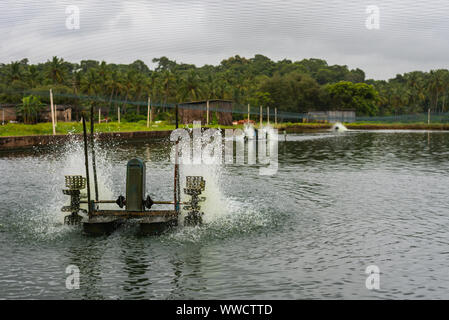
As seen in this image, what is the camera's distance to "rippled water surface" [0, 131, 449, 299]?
1245cm

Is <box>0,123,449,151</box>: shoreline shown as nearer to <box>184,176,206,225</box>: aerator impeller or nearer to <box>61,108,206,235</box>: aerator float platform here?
<box>61,108,206,235</box>: aerator float platform

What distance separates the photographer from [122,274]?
1345 centimetres

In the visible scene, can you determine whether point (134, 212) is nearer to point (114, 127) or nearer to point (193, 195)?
point (193, 195)

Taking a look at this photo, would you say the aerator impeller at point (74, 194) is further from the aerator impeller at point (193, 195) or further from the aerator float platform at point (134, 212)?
the aerator impeller at point (193, 195)

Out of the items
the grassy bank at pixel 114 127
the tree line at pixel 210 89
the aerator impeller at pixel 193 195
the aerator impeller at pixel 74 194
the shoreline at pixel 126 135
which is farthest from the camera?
the tree line at pixel 210 89

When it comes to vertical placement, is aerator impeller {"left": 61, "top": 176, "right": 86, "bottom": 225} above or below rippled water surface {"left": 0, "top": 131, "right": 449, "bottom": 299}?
above

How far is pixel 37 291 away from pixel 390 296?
27.5ft

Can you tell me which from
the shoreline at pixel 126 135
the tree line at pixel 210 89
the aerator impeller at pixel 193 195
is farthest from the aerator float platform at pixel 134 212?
the tree line at pixel 210 89

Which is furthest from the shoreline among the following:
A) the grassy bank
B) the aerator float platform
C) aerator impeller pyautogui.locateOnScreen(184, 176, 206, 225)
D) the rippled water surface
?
aerator impeller pyautogui.locateOnScreen(184, 176, 206, 225)

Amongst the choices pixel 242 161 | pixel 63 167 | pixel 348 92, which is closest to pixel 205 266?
pixel 63 167

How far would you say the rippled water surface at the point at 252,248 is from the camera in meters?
12.5

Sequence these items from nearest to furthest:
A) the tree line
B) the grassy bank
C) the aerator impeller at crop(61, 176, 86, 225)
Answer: the aerator impeller at crop(61, 176, 86, 225) → the grassy bank → the tree line

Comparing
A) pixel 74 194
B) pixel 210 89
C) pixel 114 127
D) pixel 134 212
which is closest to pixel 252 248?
pixel 134 212

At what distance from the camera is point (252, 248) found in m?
15.7
